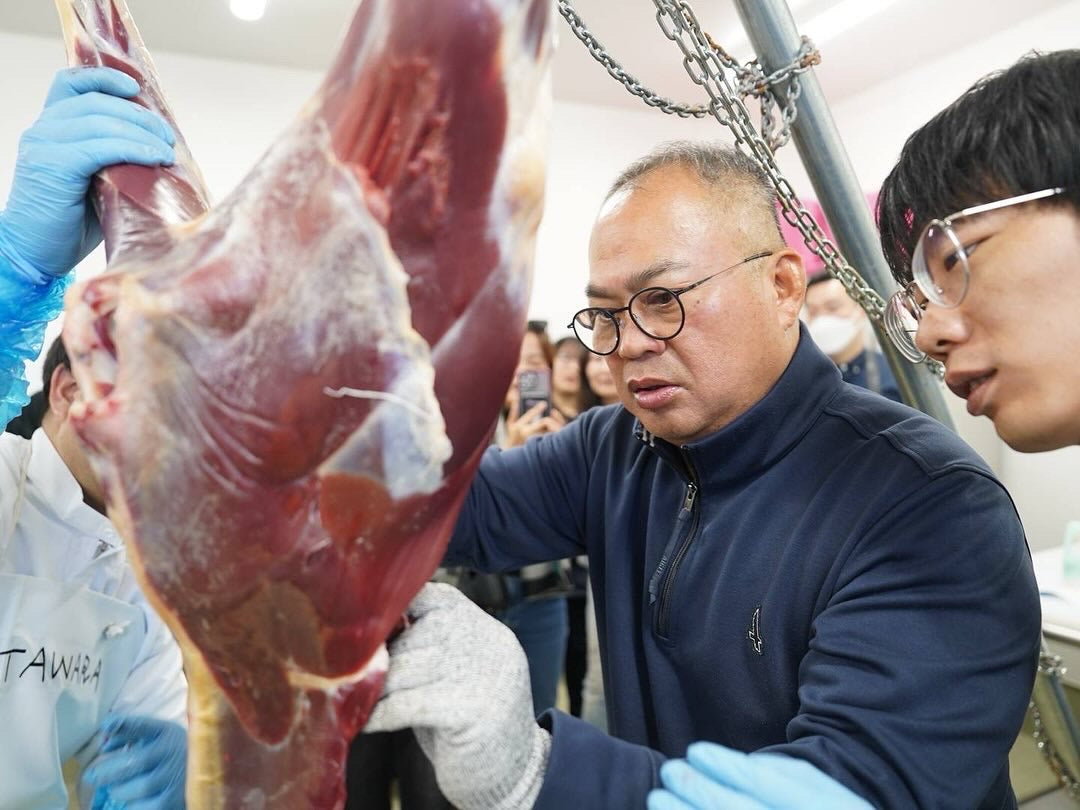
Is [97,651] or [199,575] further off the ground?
[199,575]

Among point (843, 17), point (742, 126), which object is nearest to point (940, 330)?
point (742, 126)

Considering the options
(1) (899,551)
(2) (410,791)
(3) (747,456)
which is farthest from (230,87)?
(1) (899,551)

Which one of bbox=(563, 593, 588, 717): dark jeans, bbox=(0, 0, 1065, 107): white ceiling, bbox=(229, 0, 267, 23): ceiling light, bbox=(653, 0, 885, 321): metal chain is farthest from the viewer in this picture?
bbox=(0, 0, 1065, 107): white ceiling

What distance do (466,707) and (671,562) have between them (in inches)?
18.6

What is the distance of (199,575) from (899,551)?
0.65 metres

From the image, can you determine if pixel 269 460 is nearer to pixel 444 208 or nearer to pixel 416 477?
pixel 416 477

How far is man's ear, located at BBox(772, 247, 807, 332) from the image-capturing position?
1.00 metres

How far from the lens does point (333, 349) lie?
0.49 metres

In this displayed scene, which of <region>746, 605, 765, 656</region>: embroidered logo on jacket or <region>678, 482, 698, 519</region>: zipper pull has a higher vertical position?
<region>678, 482, 698, 519</region>: zipper pull

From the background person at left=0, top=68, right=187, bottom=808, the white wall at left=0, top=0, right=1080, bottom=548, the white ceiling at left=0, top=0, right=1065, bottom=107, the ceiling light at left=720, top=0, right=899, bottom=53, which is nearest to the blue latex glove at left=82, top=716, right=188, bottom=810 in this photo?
the background person at left=0, top=68, right=187, bottom=808

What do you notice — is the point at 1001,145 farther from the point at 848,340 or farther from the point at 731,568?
the point at 848,340

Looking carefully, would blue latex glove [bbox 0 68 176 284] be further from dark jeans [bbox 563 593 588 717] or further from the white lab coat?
dark jeans [bbox 563 593 588 717]

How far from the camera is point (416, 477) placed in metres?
0.50

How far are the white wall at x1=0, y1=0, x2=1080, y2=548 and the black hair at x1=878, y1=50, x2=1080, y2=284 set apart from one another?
3048 mm
